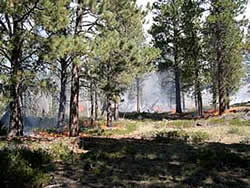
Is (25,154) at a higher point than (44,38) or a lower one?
lower

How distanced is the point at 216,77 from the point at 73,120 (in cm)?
1609

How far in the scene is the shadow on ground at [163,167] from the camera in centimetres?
824

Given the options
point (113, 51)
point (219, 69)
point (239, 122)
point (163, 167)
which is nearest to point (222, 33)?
point (219, 69)

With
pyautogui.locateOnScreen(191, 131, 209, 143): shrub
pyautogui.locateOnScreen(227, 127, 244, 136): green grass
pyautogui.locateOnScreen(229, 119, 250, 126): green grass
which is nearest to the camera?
pyautogui.locateOnScreen(191, 131, 209, 143): shrub

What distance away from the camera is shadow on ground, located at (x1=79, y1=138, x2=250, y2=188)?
824cm

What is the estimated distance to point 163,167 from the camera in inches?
386

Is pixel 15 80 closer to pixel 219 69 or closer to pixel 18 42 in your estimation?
pixel 18 42

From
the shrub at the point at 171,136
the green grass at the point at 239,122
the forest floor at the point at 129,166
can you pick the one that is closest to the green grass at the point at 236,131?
the shrub at the point at 171,136

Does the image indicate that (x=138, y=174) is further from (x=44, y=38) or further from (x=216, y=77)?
(x=216, y=77)

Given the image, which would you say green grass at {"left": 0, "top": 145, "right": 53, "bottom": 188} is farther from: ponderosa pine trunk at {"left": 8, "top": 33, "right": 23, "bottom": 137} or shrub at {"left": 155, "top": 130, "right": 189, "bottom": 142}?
shrub at {"left": 155, "top": 130, "right": 189, "bottom": 142}

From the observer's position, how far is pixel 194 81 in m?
31.7

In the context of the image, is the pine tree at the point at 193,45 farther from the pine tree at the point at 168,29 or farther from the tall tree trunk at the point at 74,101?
the tall tree trunk at the point at 74,101

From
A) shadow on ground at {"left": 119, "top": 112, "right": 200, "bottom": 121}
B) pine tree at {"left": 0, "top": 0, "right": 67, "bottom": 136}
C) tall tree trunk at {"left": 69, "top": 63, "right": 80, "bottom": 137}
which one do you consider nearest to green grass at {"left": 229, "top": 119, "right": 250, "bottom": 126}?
shadow on ground at {"left": 119, "top": 112, "right": 200, "bottom": 121}

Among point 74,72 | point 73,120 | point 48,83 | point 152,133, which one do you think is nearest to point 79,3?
point 74,72
